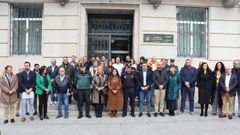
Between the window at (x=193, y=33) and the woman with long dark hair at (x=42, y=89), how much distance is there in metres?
6.78

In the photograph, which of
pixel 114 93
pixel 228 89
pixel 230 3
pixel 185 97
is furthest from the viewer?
pixel 230 3

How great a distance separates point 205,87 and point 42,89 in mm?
5738

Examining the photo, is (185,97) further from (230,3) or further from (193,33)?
(230,3)

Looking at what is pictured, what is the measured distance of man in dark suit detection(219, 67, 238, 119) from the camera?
12.4 m

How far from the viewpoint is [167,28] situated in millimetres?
15836

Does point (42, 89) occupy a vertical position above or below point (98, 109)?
above

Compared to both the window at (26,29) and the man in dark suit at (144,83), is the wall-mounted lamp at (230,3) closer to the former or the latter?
the man in dark suit at (144,83)

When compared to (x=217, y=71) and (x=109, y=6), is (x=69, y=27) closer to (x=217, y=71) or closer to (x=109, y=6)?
(x=109, y=6)

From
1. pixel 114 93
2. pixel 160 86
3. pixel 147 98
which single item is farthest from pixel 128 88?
pixel 160 86

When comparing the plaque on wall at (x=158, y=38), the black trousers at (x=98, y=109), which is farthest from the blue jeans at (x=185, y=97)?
the plaque on wall at (x=158, y=38)

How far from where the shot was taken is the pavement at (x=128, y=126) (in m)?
10.2

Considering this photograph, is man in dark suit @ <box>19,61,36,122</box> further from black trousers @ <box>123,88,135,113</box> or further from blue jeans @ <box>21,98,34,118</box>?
black trousers @ <box>123,88,135,113</box>

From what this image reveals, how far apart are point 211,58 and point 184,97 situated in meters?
3.92

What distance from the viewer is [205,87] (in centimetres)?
1270
